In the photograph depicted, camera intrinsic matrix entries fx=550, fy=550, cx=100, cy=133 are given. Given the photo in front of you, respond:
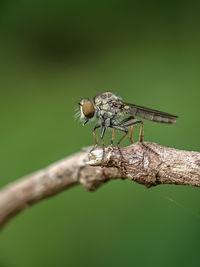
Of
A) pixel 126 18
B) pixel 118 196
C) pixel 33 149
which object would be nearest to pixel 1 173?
pixel 33 149

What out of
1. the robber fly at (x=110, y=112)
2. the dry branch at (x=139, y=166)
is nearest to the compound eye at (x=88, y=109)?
the robber fly at (x=110, y=112)

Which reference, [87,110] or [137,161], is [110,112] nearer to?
[87,110]

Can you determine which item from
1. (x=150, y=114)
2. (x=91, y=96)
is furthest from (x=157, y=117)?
(x=91, y=96)

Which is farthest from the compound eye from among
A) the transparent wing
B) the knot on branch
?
the knot on branch

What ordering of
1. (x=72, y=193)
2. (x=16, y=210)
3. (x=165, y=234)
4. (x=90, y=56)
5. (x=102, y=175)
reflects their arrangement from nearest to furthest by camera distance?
1. (x=102, y=175)
2. (x=16, y=210)
3. (x=165, y=234)
4. (x=72, y=193)
5. (x=90, y=56)

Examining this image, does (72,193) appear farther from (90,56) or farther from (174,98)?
(90,56)

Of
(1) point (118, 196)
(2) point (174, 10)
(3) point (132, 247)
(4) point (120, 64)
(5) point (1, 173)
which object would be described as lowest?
(3) point (132, 247)

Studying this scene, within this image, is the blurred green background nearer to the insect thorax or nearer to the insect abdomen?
the insect thorax

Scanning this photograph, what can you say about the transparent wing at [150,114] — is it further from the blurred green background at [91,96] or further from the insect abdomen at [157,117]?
the blurred green background at [91,96]
